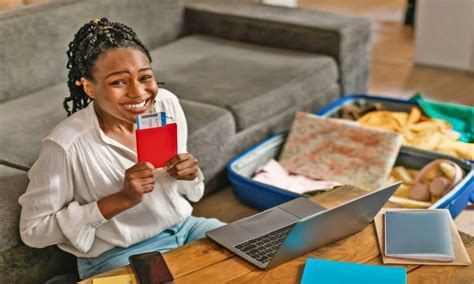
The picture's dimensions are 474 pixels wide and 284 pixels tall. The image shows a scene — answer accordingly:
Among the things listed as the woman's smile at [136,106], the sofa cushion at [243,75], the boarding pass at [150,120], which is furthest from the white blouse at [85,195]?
the sofa cushion at [243,75]

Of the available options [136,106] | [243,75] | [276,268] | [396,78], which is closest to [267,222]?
[276,268]

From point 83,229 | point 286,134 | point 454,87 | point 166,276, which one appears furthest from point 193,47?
point 166,276

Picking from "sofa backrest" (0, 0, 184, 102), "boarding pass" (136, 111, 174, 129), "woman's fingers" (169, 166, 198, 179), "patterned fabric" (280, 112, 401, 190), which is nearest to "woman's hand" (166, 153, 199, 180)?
"woman's fingers" (169, 166, 198, 179)

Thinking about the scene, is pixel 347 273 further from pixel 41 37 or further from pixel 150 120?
pixel 41 37

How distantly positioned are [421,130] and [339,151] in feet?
1.31

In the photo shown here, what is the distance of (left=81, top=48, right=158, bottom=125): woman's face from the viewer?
195 cm

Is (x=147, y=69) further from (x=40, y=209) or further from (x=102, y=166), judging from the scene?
(x=40, y=209)

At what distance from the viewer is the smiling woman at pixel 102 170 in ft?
6.36

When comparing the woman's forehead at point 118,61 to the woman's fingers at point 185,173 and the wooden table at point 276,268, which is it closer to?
the woman's fingers at point 185,173

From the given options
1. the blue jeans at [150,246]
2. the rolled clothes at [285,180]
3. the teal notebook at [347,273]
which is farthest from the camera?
the rolled clothes at [285,180]

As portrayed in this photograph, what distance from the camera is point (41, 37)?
3084mm

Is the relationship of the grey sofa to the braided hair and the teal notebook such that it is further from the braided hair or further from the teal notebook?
the teal notebook

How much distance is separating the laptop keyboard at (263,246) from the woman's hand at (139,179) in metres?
0.28

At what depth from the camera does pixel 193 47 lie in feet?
12.1
